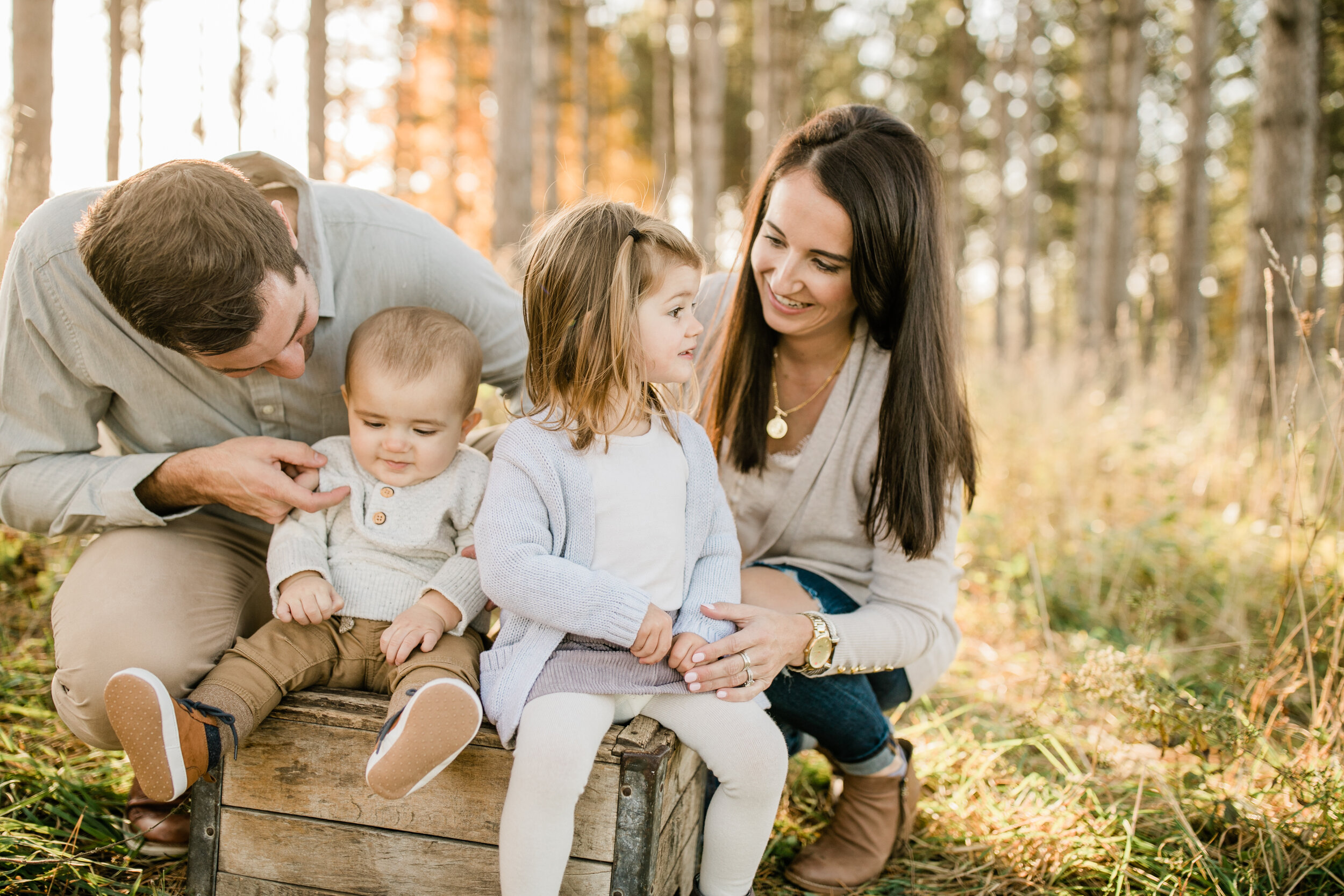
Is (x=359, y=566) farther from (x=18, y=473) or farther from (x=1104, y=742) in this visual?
(x=1104, y=742)

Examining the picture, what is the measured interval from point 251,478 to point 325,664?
1.31 feet

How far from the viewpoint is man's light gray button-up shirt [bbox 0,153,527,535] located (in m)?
1.83

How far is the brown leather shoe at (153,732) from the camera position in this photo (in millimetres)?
1326

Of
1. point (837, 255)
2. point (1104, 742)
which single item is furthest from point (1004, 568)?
point (837, 255)

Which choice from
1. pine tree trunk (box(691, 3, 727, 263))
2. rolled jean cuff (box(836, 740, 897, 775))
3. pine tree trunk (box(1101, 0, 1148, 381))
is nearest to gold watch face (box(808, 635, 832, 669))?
rolled jean cuff (box(836, 740, 897, 775))

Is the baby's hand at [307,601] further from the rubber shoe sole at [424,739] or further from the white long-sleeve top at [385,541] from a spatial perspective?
the rubber shoe sole at [424,739]

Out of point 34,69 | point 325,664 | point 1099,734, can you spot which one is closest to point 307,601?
point 325,664

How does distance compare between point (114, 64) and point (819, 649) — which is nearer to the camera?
point (819, 649)

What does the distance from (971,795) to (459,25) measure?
16680mm

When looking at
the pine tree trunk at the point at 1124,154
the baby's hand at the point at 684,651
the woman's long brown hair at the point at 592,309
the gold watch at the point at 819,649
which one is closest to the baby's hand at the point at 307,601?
the woman's long brown hair at the point at 592,309

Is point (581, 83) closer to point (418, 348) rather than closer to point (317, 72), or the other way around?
point (317, 72)

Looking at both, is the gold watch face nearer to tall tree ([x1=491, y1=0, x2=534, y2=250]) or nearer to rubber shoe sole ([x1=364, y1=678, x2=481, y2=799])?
rubber shoe sole ([x1=364, y1=678, x2=481, y2=799])

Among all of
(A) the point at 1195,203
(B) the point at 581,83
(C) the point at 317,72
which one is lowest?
(A) the point at 1195,203

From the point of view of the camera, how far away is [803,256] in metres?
1.97
